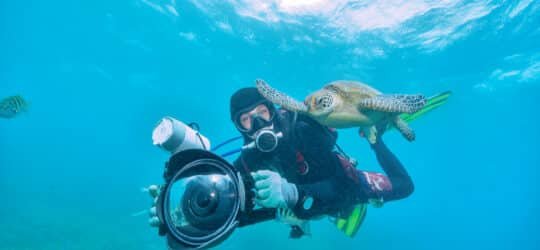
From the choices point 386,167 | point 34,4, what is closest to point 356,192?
point 386,167

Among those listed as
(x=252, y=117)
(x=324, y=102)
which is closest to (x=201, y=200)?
(x=324, y=102)

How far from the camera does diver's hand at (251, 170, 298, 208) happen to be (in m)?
1.91

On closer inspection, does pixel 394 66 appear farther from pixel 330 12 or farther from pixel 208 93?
pixel 208 93

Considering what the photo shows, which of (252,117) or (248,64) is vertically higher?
(248,64)

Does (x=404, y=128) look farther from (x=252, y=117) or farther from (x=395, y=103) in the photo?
(x=252, y=117)

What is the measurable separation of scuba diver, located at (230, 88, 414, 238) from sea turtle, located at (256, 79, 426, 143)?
459mm

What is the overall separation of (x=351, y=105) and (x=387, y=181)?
2.40m

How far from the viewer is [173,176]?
1719 millimetres

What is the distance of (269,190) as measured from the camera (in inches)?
76.7

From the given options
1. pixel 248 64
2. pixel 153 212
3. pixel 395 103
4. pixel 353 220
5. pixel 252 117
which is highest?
pixel 248 64

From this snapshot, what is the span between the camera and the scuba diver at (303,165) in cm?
277

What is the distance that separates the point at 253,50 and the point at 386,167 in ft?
45.3

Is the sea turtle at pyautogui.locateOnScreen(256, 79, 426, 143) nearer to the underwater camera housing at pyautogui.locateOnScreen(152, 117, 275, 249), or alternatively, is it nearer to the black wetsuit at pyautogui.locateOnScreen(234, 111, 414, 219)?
the black wetsuit at pyautogui.locateOnScreen(234, 111, 414, 219)

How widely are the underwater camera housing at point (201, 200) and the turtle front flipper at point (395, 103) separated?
63.6 inches
